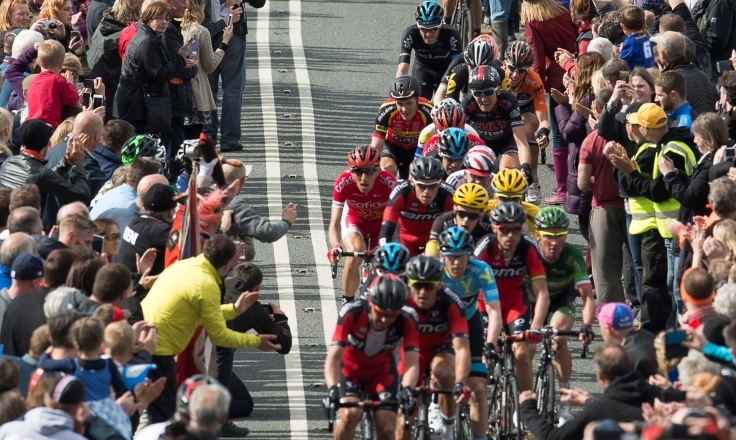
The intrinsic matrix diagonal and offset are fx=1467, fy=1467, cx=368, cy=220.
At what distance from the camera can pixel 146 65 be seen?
15523 mm

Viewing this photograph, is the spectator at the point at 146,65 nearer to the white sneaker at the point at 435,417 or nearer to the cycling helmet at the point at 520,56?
the cycling helmet at the point at 520,56

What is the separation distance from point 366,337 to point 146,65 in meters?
5.62

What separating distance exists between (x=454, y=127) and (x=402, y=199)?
1457mm

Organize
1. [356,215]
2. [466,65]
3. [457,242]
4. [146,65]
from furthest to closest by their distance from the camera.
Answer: [466,65] → [146,65] → [356,215] → [457,242]

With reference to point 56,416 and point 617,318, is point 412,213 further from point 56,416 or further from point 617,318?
point 56,416

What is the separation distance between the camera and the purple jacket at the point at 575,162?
15547mm

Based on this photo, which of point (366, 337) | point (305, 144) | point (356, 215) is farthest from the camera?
point (305, 144)

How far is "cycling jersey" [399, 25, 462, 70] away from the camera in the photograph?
18703 millimetres

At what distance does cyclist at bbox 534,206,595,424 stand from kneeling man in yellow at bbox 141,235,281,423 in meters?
2.98

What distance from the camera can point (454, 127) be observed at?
15.0 metres

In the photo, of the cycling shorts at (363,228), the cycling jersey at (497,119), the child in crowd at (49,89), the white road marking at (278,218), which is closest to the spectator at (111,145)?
the child in crowd at (49,89)

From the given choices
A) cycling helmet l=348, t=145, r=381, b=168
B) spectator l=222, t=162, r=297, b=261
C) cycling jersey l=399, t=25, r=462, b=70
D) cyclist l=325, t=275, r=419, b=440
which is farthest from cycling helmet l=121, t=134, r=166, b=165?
cycling jersey l=399, t=25, r=462, b=70

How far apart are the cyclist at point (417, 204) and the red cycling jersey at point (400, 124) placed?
2323 millimetres

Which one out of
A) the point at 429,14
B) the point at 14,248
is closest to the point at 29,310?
the point at 14,248
